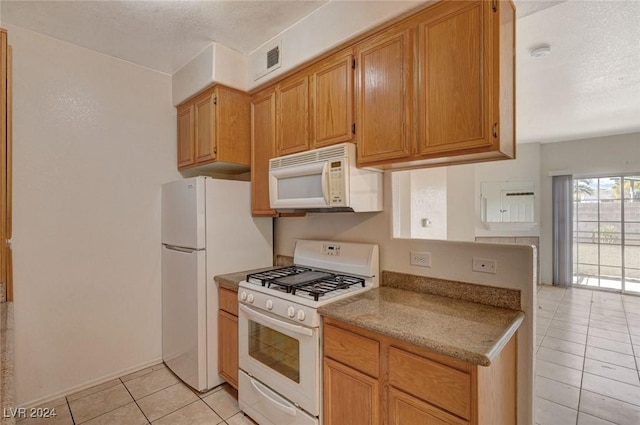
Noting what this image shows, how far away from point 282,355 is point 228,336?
66 centimetres

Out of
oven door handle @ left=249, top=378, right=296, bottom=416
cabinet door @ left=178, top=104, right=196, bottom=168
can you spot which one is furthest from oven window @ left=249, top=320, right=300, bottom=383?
cabinet door @ left=178, top=104, right=196, bottom=168

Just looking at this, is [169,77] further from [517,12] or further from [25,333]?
[517,12]

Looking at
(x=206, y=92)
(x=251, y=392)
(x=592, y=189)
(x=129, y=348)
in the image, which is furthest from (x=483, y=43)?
(x=592, y=189)

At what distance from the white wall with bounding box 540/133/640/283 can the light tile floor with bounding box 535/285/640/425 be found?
1.24 meters

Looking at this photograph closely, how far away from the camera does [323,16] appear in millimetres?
1988

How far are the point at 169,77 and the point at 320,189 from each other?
6.73 feet

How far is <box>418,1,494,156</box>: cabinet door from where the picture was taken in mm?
1395

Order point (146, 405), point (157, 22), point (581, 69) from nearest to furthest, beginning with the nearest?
point (157, 22), point (146, 405), point (581, 69)

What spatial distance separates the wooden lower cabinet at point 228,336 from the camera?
2270mm

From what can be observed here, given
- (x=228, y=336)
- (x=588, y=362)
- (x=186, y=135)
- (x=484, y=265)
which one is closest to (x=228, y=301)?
(x=228, y=336)

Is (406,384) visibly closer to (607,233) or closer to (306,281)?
(306,281)

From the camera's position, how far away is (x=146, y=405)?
7.25 ft

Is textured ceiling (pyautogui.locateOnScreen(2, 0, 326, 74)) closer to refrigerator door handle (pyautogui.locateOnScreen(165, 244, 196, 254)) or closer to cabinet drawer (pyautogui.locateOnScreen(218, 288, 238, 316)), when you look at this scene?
refrigerator door handle (pyautogui.locateOnScreen(165, 244, 196, 254))

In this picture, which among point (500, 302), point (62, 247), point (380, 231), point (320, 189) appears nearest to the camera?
point (500, 302)
